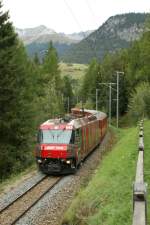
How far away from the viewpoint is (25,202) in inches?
628

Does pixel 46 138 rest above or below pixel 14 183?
above

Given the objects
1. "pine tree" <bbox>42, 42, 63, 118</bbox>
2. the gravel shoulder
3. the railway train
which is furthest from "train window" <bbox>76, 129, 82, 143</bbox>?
"pine tree" <bbox>42, 42, 63, 118</bbox>

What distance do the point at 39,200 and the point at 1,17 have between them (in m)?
20.1

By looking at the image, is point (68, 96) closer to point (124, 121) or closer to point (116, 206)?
point (124, 121)

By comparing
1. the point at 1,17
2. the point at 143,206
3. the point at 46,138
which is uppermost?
the point at 1,17

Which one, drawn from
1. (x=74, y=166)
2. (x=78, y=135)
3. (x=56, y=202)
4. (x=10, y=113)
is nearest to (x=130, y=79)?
(x=10, y=113)

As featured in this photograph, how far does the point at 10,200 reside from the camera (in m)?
16.1

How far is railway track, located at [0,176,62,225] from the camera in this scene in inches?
542

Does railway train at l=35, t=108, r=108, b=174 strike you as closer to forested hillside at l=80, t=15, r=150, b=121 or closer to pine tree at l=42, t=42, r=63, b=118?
forested hillside at l=80, t=15, r=150, b=121

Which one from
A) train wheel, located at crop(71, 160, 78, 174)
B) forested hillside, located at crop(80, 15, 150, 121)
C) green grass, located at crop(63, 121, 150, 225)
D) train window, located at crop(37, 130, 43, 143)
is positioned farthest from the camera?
forested hillside, located at crop(80, 15, 150, 121)

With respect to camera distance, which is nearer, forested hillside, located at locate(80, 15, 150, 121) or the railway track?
the railway track

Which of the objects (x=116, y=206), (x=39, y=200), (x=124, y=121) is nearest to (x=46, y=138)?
(x=39, y=200)

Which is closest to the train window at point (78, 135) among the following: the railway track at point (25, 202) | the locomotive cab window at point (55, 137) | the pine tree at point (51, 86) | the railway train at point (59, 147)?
the railway train at point (59, 147)

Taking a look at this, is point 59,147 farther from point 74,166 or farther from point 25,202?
point 25,202
